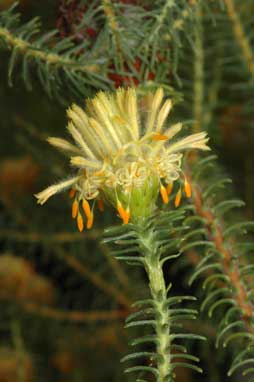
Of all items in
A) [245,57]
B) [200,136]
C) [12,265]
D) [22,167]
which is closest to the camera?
[200,136]

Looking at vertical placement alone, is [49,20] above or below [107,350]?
above

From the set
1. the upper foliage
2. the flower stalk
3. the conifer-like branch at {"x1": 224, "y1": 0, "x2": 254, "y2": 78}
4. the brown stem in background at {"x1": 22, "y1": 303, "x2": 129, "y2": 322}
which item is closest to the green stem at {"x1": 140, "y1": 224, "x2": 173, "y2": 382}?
the flower stalk

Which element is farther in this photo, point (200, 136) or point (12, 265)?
point (12, 265)

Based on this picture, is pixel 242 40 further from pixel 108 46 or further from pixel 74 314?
pixel 74 314

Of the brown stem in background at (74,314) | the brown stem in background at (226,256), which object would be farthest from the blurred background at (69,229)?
the brown stem in background at (226,256)

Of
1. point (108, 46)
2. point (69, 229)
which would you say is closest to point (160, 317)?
point (108, 46)

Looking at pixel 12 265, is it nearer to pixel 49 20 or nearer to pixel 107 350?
pixel 107 350

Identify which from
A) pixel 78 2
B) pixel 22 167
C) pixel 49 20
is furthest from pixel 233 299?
pixel 22 167

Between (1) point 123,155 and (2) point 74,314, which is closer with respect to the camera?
(1) point 123,155

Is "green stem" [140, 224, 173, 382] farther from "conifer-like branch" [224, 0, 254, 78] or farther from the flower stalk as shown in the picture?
"conifer-like branch" [224, 0, 254, 78]
